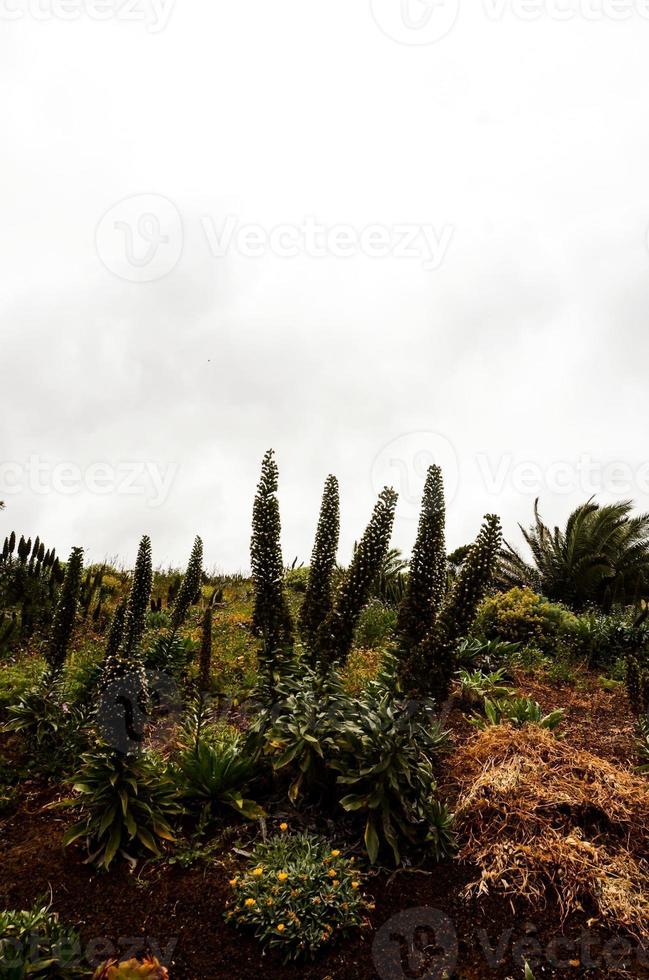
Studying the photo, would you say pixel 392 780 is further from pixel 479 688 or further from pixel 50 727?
pixel 50 727

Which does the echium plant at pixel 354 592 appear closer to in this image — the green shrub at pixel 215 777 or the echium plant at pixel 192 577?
the green shrub at pixel 215 777

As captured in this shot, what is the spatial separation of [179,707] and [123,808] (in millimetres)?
3763

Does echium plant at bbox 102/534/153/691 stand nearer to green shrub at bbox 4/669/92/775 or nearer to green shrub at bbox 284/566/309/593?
green shrub at bbox 4/669/92/775

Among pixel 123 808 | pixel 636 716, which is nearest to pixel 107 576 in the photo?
pixel 123 808

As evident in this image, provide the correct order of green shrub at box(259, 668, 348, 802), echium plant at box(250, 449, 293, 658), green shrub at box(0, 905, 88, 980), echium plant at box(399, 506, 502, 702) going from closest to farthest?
green shrub at box(0, 905, 88, 980), echium plant at box(399, 506, 502, 702), green shrub at box(259, 668, 348, 802), echium plant at box(250, 449, 293, 658)

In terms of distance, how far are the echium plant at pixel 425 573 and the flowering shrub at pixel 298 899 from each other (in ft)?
7.13

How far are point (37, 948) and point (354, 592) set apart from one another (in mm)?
3785

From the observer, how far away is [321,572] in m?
6.65

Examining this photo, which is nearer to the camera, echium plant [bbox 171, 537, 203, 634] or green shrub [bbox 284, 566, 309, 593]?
echium plant [bbox 171, 537, 203, 634]

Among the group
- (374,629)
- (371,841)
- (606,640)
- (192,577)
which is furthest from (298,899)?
(606,640)

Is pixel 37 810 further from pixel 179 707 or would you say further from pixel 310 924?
pixel 310 924

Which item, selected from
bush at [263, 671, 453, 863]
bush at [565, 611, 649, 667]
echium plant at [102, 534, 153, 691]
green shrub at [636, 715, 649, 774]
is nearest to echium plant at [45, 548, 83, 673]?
echium plant at [102, 534, 153, 691]

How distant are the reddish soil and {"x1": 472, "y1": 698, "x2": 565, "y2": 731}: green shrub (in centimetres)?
280

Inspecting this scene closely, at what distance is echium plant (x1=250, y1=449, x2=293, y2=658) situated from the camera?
652 centimetres
